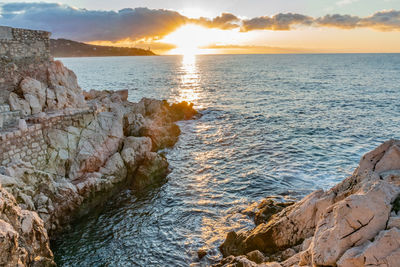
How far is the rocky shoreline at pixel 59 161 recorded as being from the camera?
12930mm

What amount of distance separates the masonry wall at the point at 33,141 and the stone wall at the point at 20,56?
3.30 m

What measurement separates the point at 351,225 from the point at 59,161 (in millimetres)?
18124

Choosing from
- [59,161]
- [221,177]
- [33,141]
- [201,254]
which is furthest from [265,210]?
[33,141]

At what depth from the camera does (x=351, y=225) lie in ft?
24.4

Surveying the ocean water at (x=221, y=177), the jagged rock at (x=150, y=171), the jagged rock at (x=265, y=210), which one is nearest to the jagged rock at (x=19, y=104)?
the ocean water at (x=221, y=177)

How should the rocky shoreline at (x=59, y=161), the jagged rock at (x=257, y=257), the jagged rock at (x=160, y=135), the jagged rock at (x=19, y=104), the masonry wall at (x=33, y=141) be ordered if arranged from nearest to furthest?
the jagged rock at (x=257, y=257), the rocky shoreline at (x=59, y=161), the masonry wall at (x=33, y=141), the jagged rock at (x=19, y=104), the jagged rock at (x=160, y=135)

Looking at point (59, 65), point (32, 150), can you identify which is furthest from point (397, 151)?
point (59, 65)

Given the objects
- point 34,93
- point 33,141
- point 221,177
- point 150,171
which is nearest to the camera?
point 33,141

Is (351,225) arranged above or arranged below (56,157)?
above

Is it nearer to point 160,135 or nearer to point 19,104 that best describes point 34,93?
point 19,104

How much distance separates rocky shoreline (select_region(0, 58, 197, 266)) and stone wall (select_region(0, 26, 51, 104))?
0.64 m

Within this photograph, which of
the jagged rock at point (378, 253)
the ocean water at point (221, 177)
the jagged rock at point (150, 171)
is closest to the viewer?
the jagged rock at point (378, 253)

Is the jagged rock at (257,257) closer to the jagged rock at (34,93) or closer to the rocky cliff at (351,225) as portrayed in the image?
the rocky cliff at (351,225)

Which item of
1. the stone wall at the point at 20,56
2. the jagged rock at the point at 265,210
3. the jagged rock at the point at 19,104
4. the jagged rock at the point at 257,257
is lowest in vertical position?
the jagged rock at the point at 265,210
